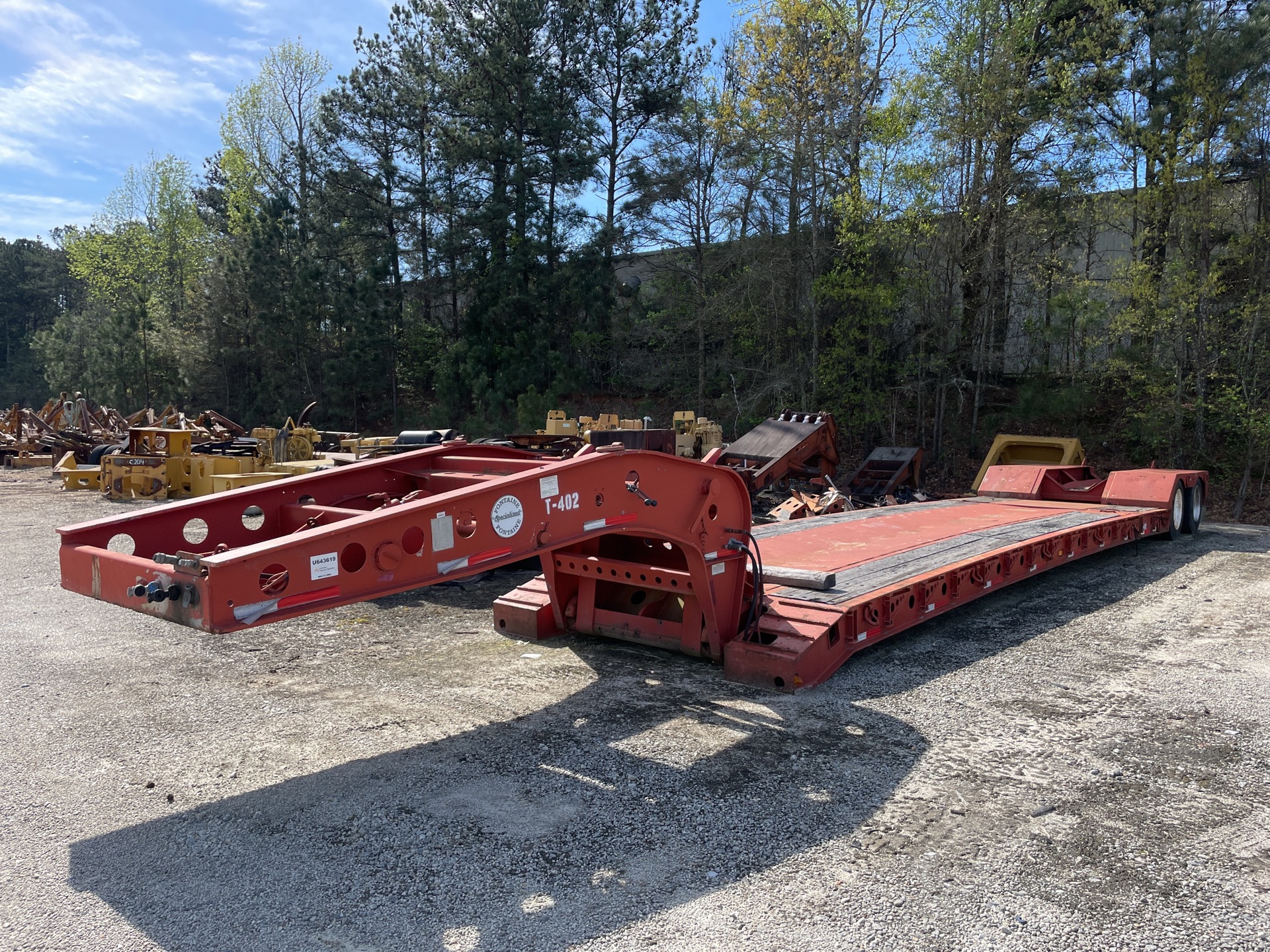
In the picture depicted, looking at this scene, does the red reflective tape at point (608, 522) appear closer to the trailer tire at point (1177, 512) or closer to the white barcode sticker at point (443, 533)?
the white barcode sticker at point (443, 533)

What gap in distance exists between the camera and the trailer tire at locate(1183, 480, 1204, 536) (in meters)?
11.1

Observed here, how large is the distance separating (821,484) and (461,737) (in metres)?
10.2

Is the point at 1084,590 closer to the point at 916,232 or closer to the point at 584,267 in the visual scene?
the point at 916,232

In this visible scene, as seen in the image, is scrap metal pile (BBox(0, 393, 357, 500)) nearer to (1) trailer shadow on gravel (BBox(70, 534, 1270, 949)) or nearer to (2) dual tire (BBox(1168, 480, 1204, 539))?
(1) trailer shadow on gravel (BBox(70, 534, 1270, 949))

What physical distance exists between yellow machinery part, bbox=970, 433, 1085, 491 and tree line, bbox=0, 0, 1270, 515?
304 cm

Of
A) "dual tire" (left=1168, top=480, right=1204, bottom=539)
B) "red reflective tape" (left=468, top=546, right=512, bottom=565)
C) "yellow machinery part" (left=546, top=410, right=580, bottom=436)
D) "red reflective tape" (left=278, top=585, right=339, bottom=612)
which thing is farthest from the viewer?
"yellow machinery part" (left=546, top=410, right=580, bottom=436)

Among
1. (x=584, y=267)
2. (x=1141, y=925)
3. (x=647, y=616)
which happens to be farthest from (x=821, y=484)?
(x=584, y=267)

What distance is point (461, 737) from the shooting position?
4.43 metres

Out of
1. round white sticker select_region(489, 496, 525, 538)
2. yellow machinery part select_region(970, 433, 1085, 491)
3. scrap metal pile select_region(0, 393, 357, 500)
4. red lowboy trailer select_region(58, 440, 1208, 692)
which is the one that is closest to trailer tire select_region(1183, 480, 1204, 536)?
yellow machinery part select_region(970, 433, 1085, 491)

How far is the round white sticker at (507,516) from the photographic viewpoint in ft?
12.5

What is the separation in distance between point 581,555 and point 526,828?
2.42 meters

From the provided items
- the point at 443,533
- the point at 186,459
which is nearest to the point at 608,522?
the point at 443,533

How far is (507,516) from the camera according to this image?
385 cm

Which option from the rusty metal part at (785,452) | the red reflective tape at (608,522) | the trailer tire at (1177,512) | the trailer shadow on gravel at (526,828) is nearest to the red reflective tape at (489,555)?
the red reflective tape at (608,522)
